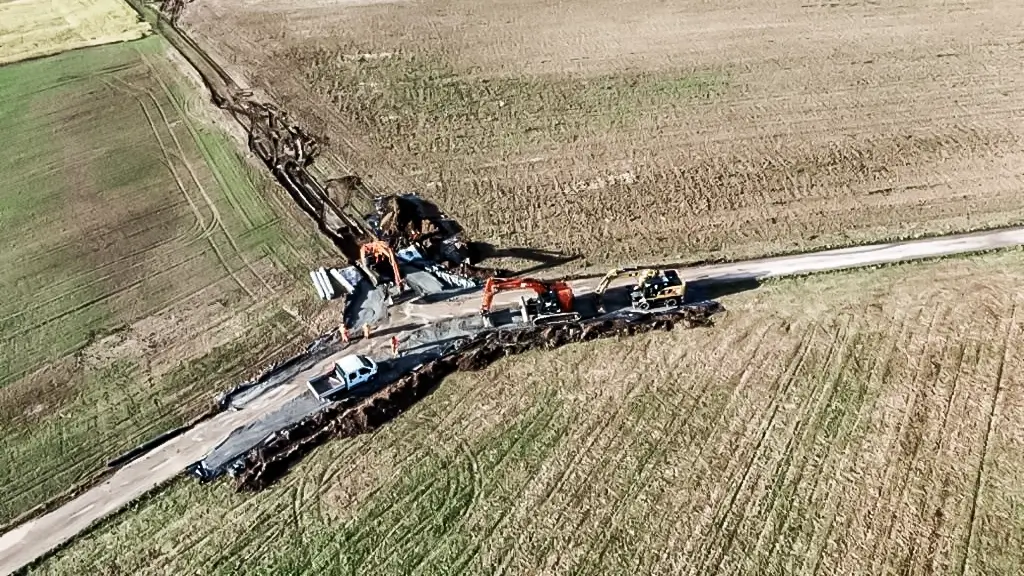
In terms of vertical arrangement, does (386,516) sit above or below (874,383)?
above

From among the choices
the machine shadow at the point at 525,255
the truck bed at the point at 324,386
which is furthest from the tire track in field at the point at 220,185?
the machine shadow at the point at 525,255

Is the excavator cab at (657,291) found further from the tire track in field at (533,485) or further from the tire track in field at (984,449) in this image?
the tire track in field at (984,449)

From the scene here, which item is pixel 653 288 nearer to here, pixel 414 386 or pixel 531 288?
pixel 531 288

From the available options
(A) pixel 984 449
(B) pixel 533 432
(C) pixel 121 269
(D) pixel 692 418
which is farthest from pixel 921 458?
(C) pixel 121 269

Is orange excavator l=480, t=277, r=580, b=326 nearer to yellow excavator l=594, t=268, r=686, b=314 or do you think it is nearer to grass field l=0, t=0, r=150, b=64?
yellow excavator l=594, t=268, r=686, b=314

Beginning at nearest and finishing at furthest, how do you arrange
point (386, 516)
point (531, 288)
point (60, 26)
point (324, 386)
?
1. point (386, 516)
2. point (324, 386)
3. point (531, 288)
4. point (60, 26)

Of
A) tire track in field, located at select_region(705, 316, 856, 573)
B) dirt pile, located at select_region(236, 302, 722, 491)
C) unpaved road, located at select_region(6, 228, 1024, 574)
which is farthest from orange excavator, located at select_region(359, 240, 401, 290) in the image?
tire track in field, located at select_region(705, 316, 856, 573)

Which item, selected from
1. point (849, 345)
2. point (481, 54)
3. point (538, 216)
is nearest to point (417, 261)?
point (538, 216)
